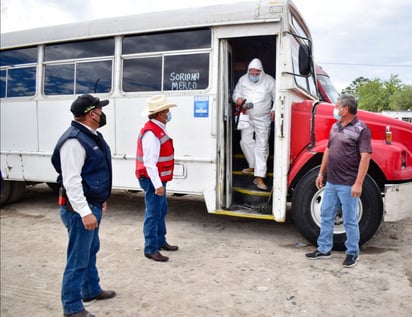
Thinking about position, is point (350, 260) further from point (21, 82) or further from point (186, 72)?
point (21, 82)

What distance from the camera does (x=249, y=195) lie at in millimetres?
5152

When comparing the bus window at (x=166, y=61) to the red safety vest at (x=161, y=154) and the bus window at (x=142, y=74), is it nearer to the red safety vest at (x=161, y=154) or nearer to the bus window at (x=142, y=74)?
the bus window at (x=142, y=74)

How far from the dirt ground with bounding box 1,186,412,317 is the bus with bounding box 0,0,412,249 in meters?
0.45

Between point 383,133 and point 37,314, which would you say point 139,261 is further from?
point 383,133

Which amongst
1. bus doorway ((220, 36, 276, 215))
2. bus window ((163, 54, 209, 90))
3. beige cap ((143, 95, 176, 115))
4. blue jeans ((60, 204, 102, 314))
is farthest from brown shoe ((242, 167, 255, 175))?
blue jeans ((60, 204, 102, 314))

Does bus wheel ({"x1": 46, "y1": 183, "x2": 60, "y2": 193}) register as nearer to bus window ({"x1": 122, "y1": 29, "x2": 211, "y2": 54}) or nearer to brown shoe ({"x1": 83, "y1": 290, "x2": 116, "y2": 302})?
bus window ({"x1": 122, "y1": 29, "x2": 211, "y2": 54})

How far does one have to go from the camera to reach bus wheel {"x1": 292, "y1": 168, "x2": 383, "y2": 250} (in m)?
4.28

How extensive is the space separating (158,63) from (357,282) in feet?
12.2

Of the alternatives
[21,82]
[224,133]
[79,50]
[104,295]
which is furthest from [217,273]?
[21,82]

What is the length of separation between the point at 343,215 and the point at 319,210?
55cm

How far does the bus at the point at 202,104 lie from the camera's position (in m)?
4.51

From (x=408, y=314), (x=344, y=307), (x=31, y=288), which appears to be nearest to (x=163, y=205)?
(x=31, y=288)

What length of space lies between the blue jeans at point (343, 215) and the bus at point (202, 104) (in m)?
0.32

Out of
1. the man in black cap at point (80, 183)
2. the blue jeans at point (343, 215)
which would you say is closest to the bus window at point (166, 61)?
the blue jeans at point (343, 215)
